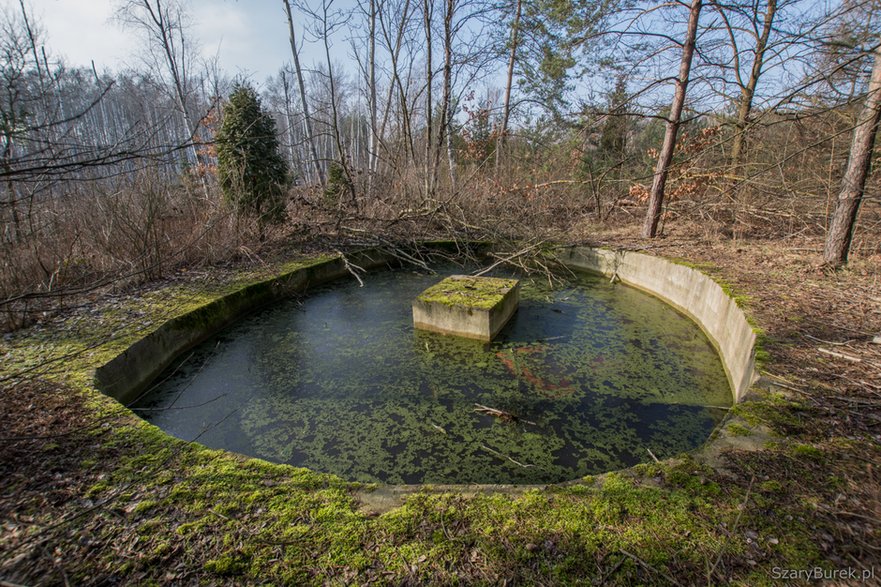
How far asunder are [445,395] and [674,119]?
7.84 metres

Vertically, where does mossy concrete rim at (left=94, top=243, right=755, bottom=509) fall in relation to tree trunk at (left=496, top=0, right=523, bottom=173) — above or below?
below

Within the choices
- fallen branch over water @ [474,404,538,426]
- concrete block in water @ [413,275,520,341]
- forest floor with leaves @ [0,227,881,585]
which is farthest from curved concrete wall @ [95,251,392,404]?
fallen branch over water @ [474,404,538,426]

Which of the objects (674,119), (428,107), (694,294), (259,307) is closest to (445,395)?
(259,307)

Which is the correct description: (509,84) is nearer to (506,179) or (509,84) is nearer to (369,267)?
(506,179)

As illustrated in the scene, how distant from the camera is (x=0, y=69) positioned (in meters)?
2.05

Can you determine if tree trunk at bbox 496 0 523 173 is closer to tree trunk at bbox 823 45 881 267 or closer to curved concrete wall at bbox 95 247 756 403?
curved concrete wall at bbox 95 247 756 403

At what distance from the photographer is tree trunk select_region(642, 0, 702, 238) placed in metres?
7.57

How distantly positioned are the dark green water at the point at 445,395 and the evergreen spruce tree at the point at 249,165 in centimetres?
338

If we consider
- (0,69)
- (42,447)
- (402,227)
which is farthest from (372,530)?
(402,227)

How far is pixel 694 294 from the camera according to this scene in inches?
255

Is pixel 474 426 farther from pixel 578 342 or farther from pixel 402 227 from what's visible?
pixel 402 227

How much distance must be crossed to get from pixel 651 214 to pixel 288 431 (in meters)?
9.01

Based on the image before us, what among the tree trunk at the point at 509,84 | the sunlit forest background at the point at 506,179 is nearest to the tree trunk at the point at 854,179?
the sunlit forest background at the point at 506,179

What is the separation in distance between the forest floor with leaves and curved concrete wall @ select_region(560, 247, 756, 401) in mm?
1023
